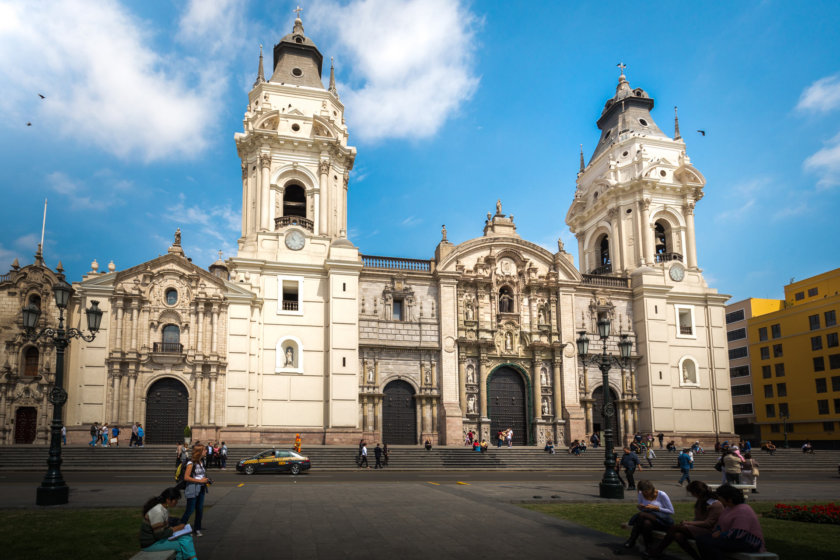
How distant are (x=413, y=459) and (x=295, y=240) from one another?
51.5ft

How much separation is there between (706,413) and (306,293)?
2928 cm

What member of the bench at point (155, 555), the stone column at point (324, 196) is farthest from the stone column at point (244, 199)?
the bench at point (155, 555)

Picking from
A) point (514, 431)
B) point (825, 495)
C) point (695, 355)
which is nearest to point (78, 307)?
point (514, 431)

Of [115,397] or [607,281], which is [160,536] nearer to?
[115,397]

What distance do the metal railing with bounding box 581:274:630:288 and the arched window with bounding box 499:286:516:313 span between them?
6.11m

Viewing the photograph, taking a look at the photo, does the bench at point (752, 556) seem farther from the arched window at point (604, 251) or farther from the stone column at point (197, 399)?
the arched window at point (604, 251)

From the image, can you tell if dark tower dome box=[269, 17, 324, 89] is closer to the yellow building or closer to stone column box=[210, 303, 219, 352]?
stone column box=[210, 303, 219, 352]

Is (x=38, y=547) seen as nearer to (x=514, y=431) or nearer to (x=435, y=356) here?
(x=435, y=356)

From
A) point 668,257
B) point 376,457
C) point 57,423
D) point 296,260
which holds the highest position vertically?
point 668,257

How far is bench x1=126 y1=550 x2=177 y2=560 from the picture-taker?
827cm

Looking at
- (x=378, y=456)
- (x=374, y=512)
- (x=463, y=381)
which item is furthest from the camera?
(x=463, y=381)

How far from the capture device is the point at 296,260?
42.0 meters

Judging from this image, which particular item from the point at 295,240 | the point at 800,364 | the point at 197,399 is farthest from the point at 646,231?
the point at 197,399

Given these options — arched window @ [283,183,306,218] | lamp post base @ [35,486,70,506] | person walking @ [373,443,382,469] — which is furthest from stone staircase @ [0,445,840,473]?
arched window @ [283,183,306,218]
